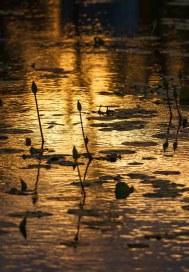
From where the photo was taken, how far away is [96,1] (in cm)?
3016

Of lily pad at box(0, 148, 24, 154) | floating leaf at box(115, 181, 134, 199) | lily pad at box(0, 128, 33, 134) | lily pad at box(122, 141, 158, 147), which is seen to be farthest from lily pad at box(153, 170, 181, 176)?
lily pad at box(0, 128, 33, 134)

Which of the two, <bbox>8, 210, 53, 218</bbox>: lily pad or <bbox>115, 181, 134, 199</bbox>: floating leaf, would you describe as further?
<bbox>115, 181, 134, 199</bbox>: floating leaf

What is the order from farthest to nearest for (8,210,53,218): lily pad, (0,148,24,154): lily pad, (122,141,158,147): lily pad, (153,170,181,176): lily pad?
(122,141,158,147): lily pad → (0,148,24,154): lily pad → (153,170,181,176): lily pad → (8,210,53,218): lily pad

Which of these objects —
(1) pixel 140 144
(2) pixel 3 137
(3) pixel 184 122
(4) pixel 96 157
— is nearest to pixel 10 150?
(2) pixel 3 137

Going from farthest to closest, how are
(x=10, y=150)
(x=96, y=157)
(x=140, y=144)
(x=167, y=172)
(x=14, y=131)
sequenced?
(x=14, y=131), (x=140, y=144), (x=10, y=150), (x=96, y=157), (x=167, y=172)

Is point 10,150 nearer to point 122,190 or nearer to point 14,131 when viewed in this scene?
point 14,131

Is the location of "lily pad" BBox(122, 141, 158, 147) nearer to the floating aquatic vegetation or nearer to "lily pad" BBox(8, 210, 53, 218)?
the floating aquatic vegetation

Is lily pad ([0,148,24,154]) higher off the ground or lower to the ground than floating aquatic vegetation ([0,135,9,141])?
higher

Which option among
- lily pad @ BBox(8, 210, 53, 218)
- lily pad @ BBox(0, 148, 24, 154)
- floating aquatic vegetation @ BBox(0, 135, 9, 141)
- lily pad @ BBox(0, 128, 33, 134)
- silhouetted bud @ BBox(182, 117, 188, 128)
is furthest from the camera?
silhouetted bud @ BBox(182, 117, 188, 128)

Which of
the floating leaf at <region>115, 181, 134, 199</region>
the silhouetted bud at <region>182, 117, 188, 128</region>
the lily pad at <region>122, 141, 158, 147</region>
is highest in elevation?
the floating leaf at <region>115, 181, 134, 199</region>

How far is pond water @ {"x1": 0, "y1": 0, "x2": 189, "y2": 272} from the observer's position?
704cm

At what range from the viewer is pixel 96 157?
977 centimetres

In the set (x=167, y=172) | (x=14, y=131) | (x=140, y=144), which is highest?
(x=167, y=172)

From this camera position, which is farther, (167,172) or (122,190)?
(167,172)
